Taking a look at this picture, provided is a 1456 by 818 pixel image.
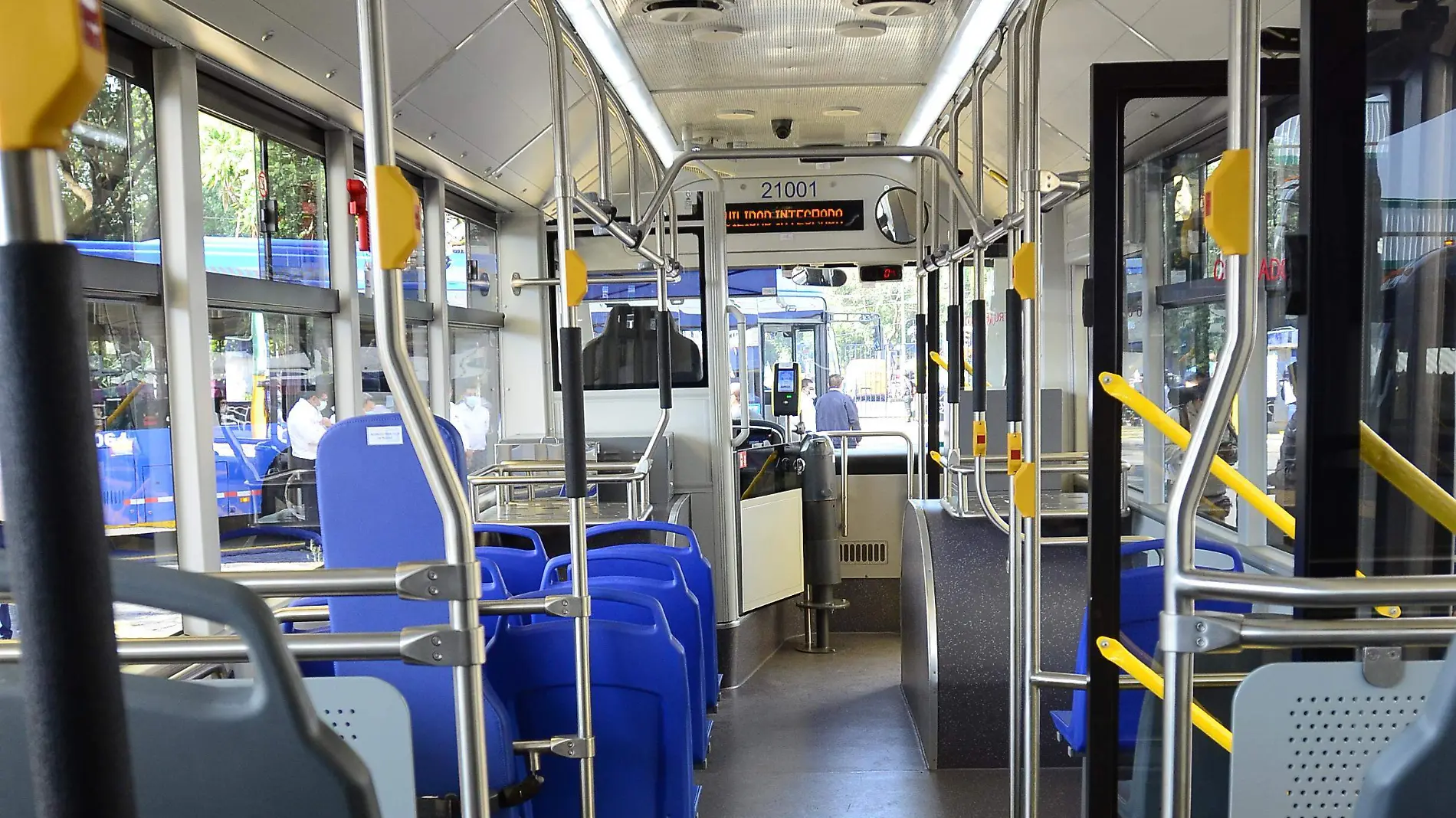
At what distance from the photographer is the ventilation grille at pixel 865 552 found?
257 inches

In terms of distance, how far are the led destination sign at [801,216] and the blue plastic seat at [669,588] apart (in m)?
3.54

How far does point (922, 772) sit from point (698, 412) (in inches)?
79.8

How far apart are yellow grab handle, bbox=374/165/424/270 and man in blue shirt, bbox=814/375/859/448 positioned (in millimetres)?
5959

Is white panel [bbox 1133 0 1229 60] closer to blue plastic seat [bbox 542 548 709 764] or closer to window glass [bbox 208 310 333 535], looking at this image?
blue plastic seat [bbox 542 548 709 764]

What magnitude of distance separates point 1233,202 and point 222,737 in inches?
49.1

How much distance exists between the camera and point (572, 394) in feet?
7.84

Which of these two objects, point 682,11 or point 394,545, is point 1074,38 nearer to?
point 682,11

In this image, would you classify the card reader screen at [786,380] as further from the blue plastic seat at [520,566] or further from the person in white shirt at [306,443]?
the blue plastic seat at [520,566]

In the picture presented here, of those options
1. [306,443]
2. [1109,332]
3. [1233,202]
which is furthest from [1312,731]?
[306,443]

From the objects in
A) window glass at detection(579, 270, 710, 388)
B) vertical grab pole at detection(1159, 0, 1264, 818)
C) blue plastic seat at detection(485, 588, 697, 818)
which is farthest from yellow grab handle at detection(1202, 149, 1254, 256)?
window glass at detection(579, 270, 710, 388)

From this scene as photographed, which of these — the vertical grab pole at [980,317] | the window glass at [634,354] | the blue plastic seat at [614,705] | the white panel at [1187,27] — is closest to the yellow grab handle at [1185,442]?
the blue plastic seat at [614,705]

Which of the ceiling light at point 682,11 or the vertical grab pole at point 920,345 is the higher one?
the ceiling light at point 682,11

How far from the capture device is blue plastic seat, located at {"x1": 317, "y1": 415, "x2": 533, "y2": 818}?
2.22 metres

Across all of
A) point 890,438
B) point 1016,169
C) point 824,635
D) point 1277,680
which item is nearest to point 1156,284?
point 1016,169
